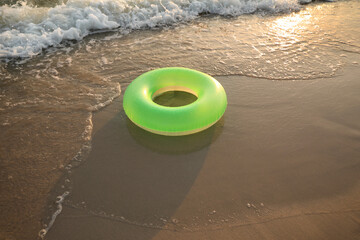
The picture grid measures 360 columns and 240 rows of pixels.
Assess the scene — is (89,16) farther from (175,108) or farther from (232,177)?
(232,177)

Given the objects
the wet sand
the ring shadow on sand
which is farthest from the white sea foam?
the ring shadow on sand

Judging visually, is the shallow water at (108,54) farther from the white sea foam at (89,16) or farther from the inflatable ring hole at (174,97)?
the inflatable ring hole at (174,97)

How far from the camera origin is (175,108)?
2961 mm

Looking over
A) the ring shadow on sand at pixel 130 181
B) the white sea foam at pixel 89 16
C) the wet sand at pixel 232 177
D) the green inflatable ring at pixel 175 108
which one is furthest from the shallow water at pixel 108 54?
the green inflatable ring at pixel 175 108

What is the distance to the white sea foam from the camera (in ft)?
16.4

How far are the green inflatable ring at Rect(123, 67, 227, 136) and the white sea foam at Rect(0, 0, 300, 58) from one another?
2.64 meters

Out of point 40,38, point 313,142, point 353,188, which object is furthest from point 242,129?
point 40,38

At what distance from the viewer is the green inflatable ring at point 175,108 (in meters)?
2.92

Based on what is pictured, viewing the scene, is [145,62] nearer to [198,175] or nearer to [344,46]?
[198,175]

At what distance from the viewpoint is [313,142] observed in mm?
3068

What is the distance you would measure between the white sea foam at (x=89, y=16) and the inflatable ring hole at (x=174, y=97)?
262 centimetres

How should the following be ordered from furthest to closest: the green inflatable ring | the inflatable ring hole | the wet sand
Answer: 1. the inflatable ring hole
2. the green inflatable ring
3. the wet sand

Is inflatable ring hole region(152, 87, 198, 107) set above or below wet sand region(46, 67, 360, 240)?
above

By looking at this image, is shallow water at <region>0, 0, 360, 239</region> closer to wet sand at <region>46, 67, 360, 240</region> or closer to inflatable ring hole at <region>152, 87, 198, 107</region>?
wet sand at <region>46, 67, 360, 240</region>
